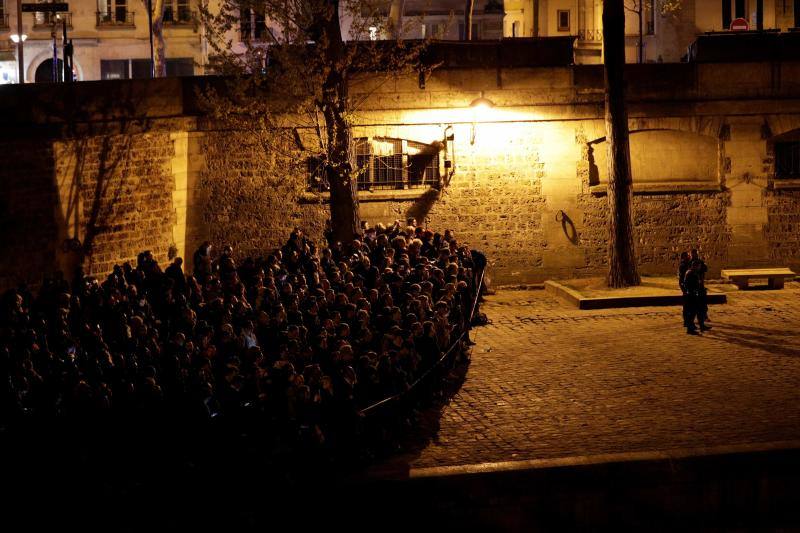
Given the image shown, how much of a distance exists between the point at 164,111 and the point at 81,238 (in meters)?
2.95

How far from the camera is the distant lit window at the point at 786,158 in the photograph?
22.2 m

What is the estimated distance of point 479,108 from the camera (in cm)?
2164

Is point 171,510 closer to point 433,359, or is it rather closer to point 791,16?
point 433,359

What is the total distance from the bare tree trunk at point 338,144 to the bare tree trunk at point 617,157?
15.7ft

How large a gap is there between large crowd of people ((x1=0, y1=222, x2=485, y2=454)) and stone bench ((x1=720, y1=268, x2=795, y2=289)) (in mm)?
5884

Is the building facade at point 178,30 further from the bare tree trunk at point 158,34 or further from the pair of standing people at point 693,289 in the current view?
the pair of standing people at point 693,289

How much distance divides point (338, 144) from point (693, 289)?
698 cm

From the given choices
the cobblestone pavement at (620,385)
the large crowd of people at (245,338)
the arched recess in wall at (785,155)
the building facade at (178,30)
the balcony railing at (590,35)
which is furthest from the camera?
the building facade at (178,30)

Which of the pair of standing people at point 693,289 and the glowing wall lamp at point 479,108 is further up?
the glowing wall lamp at point 479,108

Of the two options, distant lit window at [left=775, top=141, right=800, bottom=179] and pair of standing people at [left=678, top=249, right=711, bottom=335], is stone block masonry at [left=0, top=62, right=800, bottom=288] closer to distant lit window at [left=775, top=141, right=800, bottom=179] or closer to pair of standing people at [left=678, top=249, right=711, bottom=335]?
distant lit window at [left=775, top=141, right=800, bottom=179]

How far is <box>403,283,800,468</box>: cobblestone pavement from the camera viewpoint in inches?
451

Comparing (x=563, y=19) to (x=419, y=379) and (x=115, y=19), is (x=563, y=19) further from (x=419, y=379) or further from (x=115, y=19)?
(x=419, y=379)

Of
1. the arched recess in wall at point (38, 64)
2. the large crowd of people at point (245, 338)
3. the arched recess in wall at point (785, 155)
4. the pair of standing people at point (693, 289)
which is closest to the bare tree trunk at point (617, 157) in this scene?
the pair of standing people at point (693, 289)

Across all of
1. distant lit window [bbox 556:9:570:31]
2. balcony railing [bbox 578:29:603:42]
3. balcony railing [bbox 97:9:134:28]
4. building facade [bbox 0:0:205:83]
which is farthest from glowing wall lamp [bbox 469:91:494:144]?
balcony railing [bbox 97:9:134:28]
